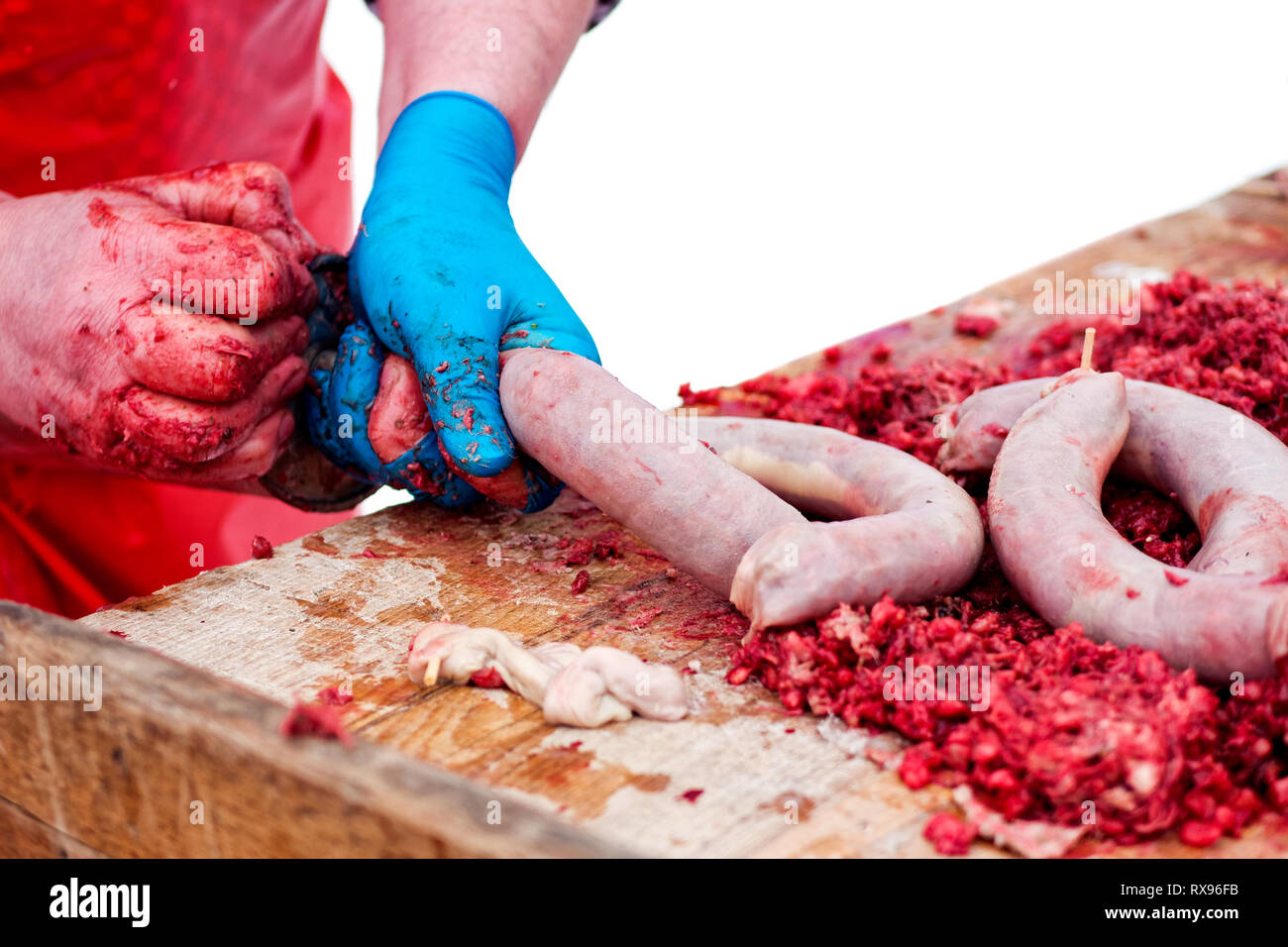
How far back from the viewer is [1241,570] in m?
2.29

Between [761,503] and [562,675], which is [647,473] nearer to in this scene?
[761,503]

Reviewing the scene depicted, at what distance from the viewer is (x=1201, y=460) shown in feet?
8.80

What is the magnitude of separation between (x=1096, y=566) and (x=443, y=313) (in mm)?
1674

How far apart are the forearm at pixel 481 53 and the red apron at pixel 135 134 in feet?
1.43

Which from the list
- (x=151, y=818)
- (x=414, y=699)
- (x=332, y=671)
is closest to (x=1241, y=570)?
(x=414, y=699)

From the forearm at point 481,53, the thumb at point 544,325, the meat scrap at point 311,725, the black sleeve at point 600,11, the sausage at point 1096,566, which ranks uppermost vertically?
the black sleeve at point 600,11

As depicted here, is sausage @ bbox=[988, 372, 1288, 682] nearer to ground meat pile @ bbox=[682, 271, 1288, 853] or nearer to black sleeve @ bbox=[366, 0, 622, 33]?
ground meat pile @ bbox=[682, 271, 1288, 853]

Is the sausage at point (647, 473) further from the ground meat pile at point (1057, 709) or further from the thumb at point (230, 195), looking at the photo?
the thumb at point (230, 195)

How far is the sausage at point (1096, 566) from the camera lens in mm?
2107

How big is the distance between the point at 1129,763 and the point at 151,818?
1703 mm

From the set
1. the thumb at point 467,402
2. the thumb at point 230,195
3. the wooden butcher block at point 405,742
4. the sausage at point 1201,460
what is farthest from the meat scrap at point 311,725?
the sausage at point 1201,460

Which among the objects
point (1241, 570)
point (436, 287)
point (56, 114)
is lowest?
point (1241, 570)

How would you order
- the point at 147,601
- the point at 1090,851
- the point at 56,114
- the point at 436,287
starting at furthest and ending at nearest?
the point at 56,114 → the point at 436,287 → the point at 147,601 → the point at 1090,851
